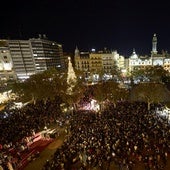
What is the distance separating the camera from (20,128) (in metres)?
21.9

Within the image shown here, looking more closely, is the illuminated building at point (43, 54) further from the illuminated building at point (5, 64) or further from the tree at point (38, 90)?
the tree at point (38, 90)

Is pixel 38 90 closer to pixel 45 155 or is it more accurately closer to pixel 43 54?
pixel 45 155

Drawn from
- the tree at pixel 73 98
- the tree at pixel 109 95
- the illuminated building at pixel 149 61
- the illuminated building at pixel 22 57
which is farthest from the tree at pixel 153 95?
the illuminated building at pixel 149 61

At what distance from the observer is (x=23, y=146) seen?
19.2m

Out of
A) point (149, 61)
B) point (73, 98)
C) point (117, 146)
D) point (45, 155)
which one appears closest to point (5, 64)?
point (73, 98)

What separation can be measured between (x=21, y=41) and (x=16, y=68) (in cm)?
886

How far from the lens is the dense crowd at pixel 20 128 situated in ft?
58.1

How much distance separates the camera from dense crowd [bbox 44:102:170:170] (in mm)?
14430

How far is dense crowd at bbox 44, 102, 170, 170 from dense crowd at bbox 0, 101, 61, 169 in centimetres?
400

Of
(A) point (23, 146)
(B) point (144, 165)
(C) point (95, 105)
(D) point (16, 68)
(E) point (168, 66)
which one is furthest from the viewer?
(E) point (168, 66)

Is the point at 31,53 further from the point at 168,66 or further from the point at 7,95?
the point at 168,66

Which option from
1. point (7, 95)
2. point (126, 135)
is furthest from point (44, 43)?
point (126, 135)

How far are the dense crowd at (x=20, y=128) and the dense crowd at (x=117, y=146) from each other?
13.1ft

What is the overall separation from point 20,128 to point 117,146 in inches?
414
